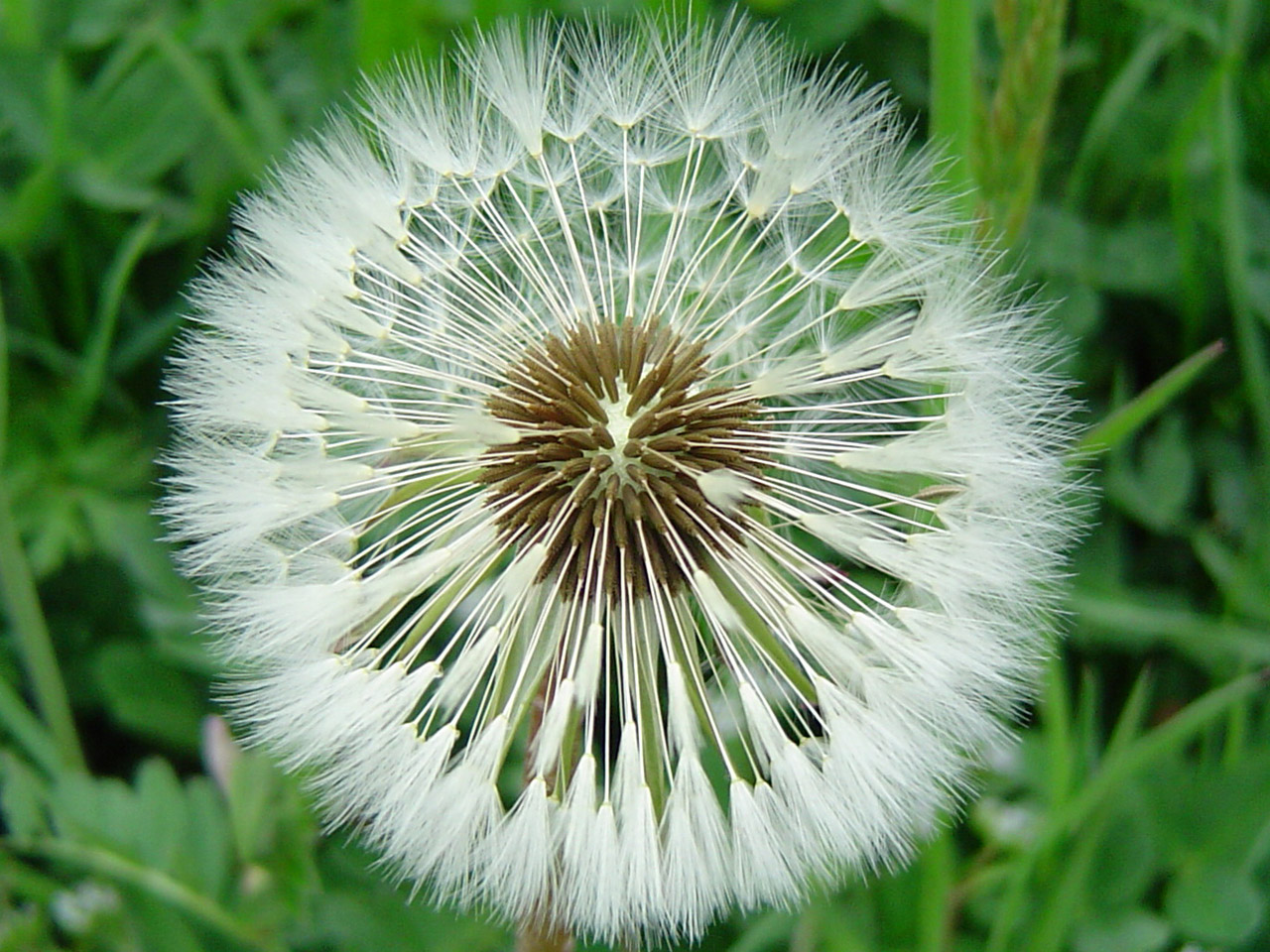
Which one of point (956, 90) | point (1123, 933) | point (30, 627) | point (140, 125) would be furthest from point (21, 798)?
point (956, 90)

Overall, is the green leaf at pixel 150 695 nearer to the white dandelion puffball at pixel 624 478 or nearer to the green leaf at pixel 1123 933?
the white dandelion puffball at pixel 624 478

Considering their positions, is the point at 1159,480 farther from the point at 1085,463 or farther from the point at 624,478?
the point at 624,478

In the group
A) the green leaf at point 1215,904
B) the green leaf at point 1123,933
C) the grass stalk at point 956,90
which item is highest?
the grass stalk at point 956,90

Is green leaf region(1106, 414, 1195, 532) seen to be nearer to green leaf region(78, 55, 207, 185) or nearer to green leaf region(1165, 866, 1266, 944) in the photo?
green leaf region(1165, 866, 1266, 944)

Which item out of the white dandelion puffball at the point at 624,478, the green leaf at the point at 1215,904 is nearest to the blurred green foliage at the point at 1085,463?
the green leaf at the point at 1215,904

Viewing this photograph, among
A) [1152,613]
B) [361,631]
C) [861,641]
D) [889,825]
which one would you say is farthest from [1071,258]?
[361,631]

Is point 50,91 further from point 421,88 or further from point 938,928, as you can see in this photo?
point 938,928

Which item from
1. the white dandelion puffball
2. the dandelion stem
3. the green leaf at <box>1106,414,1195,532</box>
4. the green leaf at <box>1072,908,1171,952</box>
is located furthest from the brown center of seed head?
the green leaf at <box>1106,414,1195,532</box>
